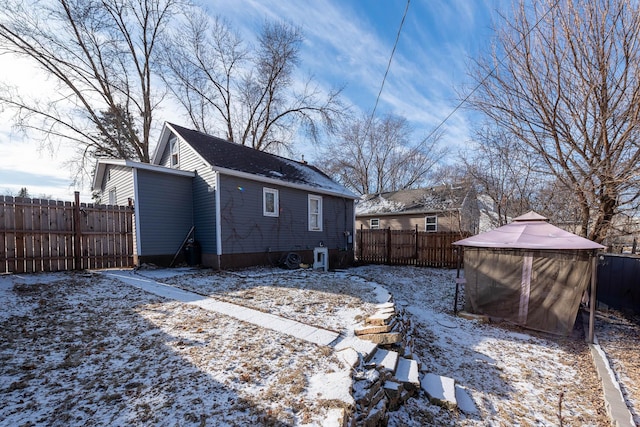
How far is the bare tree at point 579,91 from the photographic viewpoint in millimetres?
5070

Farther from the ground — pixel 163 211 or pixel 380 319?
pixel 163 211

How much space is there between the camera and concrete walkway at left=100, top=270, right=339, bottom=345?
3633 mm

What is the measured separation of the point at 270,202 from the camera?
10281 mm

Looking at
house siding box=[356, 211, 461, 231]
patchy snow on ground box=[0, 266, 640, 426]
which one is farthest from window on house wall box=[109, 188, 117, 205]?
house siding box=[356, 211, 461, 231]

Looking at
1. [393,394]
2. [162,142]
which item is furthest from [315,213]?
[393,394]

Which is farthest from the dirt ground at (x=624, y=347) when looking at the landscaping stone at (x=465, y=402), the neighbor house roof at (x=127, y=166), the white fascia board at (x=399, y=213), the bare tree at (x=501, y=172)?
the neighbor house roof at (x=127, y=166)

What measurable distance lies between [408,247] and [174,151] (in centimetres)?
1118

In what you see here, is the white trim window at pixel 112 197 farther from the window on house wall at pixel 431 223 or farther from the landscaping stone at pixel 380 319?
the window on house wall at pixel 431 223

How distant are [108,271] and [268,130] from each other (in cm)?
1637

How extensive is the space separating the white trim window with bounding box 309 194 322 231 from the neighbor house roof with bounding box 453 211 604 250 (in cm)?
646

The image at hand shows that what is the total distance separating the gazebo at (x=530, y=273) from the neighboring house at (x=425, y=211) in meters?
9.71

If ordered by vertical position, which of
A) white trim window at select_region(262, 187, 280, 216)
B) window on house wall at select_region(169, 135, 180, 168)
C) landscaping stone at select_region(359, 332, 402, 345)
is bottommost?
landscaping stone at select_region(359, 332, 402, 345)

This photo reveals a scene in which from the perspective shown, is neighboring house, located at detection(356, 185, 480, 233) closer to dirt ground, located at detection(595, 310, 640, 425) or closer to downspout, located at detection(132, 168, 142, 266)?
dirt ground, located at detection(595, 310, 640, 425)

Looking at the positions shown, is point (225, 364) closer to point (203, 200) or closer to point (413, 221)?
point (203, 200)
